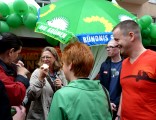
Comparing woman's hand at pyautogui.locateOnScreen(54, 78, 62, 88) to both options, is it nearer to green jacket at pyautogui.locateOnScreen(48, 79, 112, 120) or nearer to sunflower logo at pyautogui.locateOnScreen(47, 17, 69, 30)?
green jacket at pyautogui.locateOnScreen(48, 79, 112, 120)

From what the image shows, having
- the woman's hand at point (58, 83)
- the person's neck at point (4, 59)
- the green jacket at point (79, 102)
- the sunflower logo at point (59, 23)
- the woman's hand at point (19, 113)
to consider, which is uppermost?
the sunflower logo at point (59, 23)

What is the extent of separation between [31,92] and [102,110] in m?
1.95

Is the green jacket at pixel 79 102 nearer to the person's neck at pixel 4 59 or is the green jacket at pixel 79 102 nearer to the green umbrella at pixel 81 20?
the person's neck at pixel 4 59

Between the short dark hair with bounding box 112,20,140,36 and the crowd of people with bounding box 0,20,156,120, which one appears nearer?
the crowd of people with bounding box 0,20,156,120

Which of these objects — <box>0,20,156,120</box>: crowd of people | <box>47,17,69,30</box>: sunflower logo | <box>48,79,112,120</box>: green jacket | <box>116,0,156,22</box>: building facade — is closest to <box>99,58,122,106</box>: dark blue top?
<box>0,20,156,120</box>: crowd of people

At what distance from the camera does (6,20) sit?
7.95 m

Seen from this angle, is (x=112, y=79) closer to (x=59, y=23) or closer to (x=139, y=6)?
(x=59, y=23)

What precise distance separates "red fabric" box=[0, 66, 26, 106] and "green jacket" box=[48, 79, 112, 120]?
72 centimetres

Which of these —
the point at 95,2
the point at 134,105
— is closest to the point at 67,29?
the point at 95,2

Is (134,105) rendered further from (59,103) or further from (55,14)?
(55,14)

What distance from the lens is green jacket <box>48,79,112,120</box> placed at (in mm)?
2664

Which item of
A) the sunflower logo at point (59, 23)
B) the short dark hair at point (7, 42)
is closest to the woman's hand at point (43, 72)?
the short dark hair at point (7, 42)

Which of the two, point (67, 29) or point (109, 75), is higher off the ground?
point (67, 29)

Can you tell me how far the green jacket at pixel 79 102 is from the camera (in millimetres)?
2664
